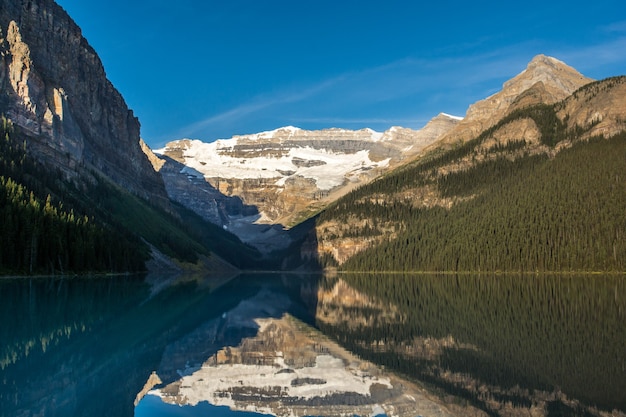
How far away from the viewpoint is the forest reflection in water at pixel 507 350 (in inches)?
714

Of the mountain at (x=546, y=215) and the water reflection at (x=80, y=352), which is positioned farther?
the mountain at (x=546, y=215)

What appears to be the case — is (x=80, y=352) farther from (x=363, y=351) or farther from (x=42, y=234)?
(x=42, y=234)

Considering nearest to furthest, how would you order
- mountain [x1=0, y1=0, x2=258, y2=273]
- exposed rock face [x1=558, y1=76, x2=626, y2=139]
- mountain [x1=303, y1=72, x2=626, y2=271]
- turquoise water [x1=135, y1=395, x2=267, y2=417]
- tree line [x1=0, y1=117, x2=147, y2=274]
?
1. turquoise water [x1=135, y1=395, x2=267, y2=417]
2. tree line [x1=0, y1=117, x2=147, y2=274]
3. mountain [x1=0, y1=0, x2=258, y2=273]
4. mountain [x1=303, y1=72, x2=626, y2=271]
5. exposed rock face [x1=558, y1=76, x2=626, y2=139]

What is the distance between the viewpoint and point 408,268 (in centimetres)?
18500

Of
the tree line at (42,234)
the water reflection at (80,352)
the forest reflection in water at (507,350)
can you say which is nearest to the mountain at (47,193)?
the tree line at (42,234)

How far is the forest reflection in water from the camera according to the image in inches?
714

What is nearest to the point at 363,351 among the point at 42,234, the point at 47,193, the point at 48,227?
the point at 42,234

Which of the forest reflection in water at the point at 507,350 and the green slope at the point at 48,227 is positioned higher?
the green slope at the point at 48,227

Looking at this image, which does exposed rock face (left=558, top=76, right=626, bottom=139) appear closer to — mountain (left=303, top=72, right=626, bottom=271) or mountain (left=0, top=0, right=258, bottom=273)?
mountain (left=303, top=72, right=626, bottom=271)

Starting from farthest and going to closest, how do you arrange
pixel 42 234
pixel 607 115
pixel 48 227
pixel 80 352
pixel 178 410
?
pixel 607 115 < pixel 48 227 < pixel 42 234 < pixel 80 352 < pixel 178 410

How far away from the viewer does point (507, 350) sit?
2620cm

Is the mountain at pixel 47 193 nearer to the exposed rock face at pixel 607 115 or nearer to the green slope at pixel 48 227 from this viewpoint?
the green slope at pixel 48 227

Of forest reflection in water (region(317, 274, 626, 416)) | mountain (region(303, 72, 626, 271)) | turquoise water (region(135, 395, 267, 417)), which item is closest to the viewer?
turquoise water (region(135, 395, 267, 417))

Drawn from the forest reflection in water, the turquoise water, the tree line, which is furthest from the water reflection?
the tree line
